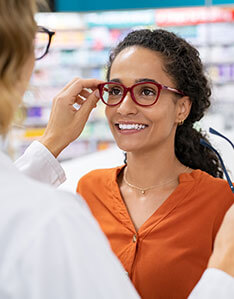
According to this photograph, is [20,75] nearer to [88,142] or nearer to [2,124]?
[2,124]

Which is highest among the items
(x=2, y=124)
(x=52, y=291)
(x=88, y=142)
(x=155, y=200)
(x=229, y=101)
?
(x=2, y=124)

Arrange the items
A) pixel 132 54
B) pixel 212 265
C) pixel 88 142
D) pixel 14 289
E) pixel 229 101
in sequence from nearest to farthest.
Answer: pixel 14 289, pixel 212 265, pixel 132 54, pixel 229 101, pixel 88 142

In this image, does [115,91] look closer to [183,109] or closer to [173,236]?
[183,109]

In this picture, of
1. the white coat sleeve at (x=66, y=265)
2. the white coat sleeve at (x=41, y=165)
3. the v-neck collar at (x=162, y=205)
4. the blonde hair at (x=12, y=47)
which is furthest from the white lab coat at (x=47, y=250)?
the v-neck collar at (x=162, y=205)

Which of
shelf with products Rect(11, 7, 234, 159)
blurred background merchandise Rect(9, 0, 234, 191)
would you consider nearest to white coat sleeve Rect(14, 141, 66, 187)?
blurred background merchandise Rect(9, 0, 234, 191)

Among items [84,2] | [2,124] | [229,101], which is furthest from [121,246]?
[229,101]

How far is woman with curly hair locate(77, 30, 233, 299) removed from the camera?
5.21ft

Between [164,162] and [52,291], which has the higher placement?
[52,291]

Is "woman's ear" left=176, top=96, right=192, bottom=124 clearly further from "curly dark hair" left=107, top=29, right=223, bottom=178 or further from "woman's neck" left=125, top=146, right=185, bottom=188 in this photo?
"woman's neck" left=125, top=146, right=185, bottom=188

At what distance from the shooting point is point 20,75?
77 cm

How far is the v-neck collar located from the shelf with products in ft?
19.6

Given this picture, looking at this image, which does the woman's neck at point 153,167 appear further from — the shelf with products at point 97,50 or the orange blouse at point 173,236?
the shelf with products at point 97,50

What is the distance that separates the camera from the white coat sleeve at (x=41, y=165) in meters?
1.53

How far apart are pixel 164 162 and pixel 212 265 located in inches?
32.9
